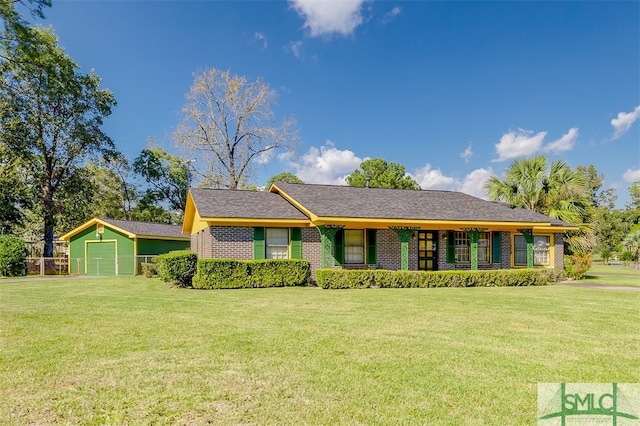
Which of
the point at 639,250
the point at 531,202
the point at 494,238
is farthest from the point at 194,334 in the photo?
the point at 639,250

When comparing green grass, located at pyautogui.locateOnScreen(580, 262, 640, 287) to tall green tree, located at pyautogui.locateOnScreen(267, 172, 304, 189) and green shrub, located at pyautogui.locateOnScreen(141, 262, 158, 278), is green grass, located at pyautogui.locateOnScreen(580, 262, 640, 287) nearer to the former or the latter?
green shrub, located at pyautogui.locateOnScreen(141, 262, 158, 278)

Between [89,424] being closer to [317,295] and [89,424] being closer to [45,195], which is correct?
[317,295]

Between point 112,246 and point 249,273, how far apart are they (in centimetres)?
1321

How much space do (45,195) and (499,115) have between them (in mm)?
32060

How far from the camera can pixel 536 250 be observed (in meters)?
19.0

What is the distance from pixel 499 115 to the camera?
23312 millimetres

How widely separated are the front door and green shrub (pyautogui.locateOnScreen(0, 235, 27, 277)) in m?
20.3

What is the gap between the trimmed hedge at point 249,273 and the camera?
531 inches

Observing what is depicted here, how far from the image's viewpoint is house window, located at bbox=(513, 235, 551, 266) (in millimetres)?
18844

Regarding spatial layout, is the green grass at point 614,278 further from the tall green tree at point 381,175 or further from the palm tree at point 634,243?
the tall green tree at point 381,175

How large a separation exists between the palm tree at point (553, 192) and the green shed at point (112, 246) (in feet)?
67.6

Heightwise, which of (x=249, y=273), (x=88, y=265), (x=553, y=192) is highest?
(x=553, y=192)

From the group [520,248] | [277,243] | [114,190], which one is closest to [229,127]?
[114,190]

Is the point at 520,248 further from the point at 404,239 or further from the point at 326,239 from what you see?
the point at 326,239
